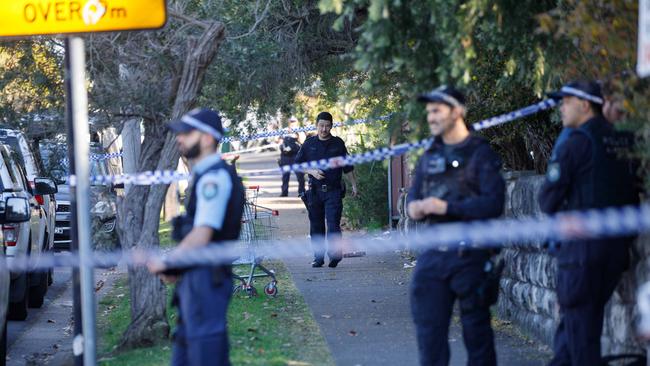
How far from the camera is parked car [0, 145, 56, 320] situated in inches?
455

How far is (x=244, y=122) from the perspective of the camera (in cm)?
1381

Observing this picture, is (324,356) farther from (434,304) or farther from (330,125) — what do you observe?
(330,125)

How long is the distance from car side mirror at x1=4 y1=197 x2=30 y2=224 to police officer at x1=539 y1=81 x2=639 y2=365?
476 centimetres

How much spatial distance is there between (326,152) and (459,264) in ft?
24.0

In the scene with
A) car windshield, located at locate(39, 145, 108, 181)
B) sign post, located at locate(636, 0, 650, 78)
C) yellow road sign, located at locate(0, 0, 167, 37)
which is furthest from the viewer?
car windshield, located at locate(39, 145, 108, 181)

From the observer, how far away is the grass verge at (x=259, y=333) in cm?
858

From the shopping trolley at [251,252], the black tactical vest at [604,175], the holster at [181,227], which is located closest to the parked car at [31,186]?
the shopping trolley at [251,252]

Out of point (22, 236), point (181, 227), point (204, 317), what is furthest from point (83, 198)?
point (22, 236)

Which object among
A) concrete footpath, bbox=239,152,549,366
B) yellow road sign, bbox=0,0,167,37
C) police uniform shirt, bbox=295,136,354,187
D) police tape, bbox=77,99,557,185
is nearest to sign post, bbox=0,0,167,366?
yellow road sign, bbox=0,0,167,37

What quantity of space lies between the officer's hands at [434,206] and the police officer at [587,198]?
1.93 feet

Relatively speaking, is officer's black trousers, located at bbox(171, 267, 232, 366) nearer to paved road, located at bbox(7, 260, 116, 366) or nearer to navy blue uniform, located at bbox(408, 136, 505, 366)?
navy blue uniform, located at bbox(408, 136, 505, 366)

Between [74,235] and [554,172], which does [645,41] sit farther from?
[74,235]

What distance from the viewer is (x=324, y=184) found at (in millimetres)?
13734

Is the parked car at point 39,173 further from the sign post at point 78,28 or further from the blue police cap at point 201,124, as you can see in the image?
→ the blue police cap at point 201,124
